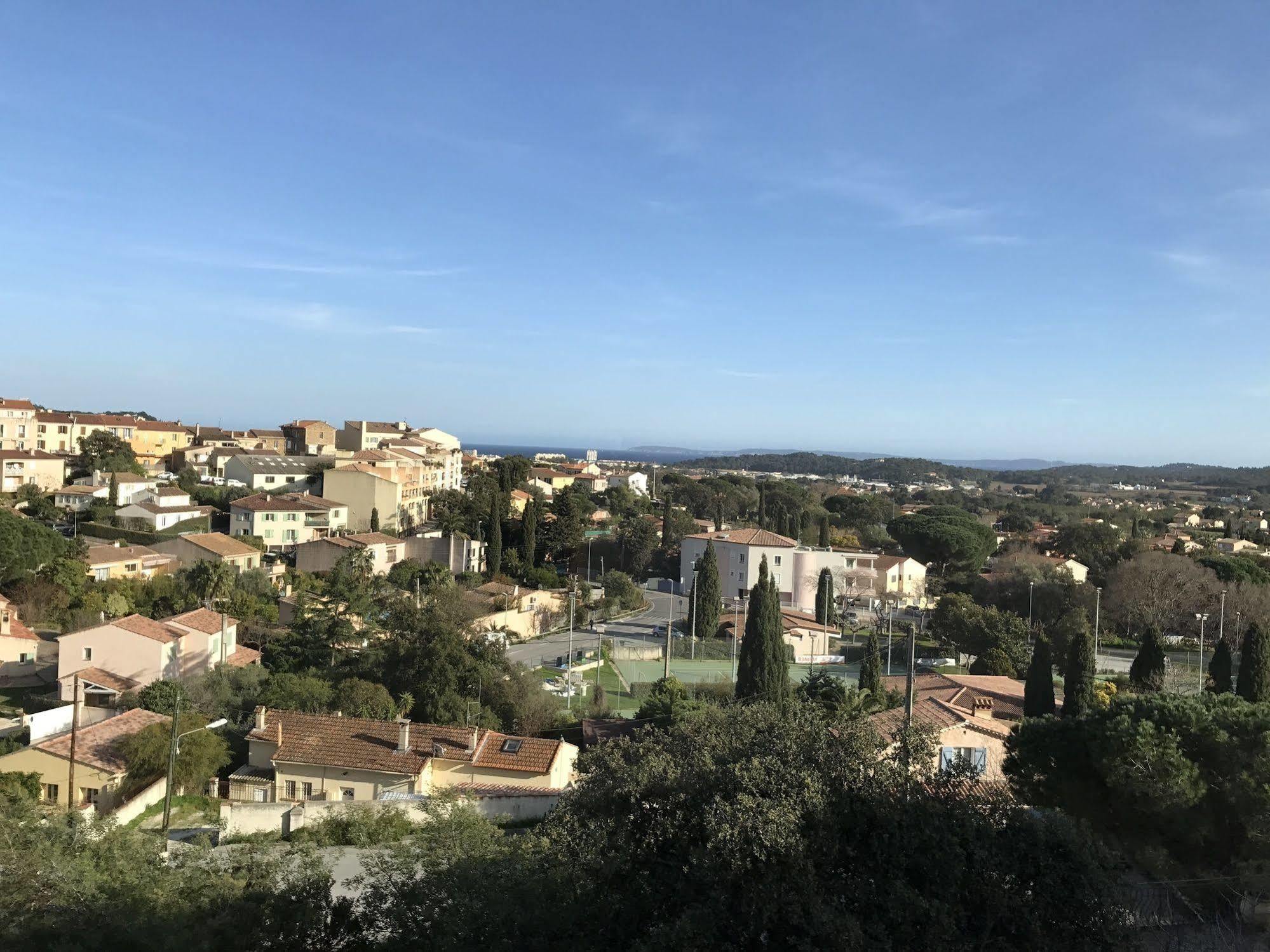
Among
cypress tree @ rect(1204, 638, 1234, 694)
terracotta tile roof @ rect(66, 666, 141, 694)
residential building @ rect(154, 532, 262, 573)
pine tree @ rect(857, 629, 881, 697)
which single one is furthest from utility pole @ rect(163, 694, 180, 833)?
Result: cypress tree @ rect(1204, 638, 1234, 694)

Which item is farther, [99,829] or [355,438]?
[355,438]

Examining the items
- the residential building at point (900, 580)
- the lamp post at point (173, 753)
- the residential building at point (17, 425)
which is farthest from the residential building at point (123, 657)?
the residential building at point (17, 425)

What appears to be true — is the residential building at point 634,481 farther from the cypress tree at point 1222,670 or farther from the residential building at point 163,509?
the cypress tree at point 1222,670

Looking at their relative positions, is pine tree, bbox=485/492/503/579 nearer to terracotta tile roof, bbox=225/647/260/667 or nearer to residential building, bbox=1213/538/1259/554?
terracotta tile roof, bbox=225/647/260/667

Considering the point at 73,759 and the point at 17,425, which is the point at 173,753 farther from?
the point at 17,425

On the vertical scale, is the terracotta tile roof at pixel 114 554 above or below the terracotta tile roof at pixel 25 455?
below

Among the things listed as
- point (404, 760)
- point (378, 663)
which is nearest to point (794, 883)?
point (404, 760)

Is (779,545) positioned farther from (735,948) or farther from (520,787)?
(735,948)
